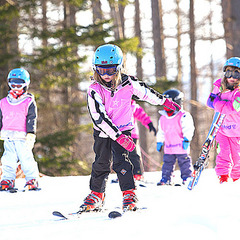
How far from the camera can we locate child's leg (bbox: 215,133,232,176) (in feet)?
16.8

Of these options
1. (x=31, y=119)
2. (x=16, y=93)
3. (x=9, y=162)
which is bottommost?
(x=9, y=162)

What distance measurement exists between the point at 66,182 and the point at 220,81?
3.17 metres

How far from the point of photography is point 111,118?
3953 mm

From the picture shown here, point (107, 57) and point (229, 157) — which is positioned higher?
point (107, 57)

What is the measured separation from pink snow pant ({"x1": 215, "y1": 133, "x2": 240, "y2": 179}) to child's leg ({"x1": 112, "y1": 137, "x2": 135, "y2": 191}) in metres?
1.77

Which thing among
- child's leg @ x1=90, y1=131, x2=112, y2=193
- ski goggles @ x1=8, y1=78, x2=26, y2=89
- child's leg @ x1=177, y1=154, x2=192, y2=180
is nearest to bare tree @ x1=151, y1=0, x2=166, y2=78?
child's leg @ x1=177, y1=154, x2=192, y2=180

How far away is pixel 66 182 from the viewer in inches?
255

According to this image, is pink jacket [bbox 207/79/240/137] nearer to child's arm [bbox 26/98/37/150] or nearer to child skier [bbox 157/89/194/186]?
child skier [bbox 157/89/194/186]

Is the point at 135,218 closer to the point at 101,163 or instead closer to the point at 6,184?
the point at 101,163

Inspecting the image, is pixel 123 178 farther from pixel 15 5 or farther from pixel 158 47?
pixel 158 47

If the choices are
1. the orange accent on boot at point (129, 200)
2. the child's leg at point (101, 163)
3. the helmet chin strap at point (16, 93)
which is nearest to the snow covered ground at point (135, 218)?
the orange accent on boot at point (129, 200)

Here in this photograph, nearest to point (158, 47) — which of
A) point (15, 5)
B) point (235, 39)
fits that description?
point (235, 39)

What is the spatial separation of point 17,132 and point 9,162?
0.47 m

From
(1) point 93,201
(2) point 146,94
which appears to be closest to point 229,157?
(2) point 146,94
